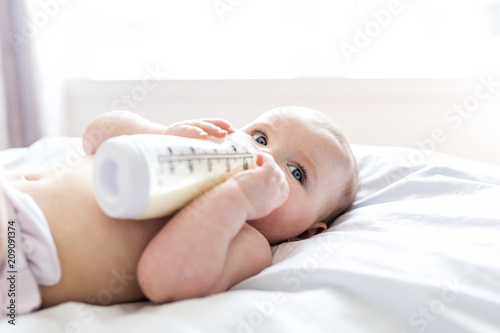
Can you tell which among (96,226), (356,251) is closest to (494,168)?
(356,251)

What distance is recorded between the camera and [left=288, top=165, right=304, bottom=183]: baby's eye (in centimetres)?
98

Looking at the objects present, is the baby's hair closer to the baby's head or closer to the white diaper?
the baby's head

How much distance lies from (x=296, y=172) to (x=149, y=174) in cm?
45

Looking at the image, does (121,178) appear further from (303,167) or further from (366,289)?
(303,167)

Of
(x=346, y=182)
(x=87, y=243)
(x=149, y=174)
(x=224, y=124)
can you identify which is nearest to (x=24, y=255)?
(x=87, y=243)

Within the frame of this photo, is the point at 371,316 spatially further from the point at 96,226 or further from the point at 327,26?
the point at 327,26

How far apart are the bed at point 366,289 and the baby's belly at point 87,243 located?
1.8 inches

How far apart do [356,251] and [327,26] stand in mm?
1457

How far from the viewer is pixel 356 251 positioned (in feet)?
2.48

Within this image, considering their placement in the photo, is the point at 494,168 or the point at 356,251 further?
the point at 494,168

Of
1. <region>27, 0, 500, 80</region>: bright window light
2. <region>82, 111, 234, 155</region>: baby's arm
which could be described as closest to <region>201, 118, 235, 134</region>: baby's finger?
<region>82, 111, 234, 155</region>: baby's arm

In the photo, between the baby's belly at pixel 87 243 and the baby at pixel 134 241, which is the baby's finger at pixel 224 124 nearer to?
the baby at pixel 134 241

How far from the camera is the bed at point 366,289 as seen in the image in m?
0.59

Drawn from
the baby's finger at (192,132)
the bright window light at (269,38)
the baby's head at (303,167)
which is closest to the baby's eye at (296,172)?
the baby's head at (303,167)
